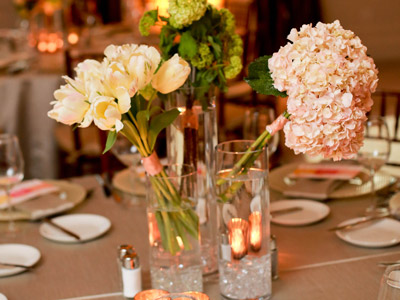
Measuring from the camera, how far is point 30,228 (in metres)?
1.50

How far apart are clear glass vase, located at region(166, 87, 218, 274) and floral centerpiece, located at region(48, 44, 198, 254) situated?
0.12 meters

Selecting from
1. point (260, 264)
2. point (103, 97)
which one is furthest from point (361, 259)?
point (103, 97)

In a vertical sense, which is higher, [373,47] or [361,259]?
[373,47]

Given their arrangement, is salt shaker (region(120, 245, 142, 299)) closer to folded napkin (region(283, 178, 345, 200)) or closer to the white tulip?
the white tulip

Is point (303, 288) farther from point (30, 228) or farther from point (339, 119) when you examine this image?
point (30, 228)

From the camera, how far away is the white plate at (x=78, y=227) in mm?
1404

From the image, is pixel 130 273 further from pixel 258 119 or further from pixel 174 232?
pixel 258 119

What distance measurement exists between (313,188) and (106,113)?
86 cm

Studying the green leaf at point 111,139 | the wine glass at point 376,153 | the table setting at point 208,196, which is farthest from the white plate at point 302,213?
the green leaf at point 111,139

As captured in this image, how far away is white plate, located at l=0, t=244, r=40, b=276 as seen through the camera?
1248 mm

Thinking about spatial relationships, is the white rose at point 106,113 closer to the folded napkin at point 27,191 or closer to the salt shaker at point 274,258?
the salt shaker at point 274,258

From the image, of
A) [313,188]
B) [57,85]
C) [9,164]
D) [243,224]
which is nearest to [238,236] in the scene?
[243,224]

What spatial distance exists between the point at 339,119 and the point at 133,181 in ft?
3.12

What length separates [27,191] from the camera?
166cm
